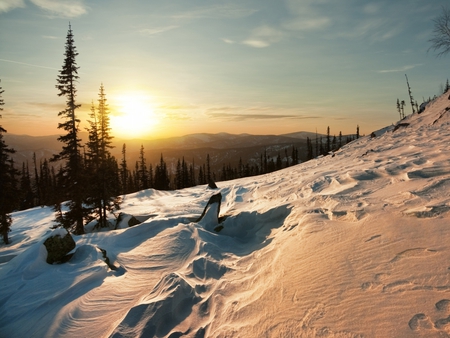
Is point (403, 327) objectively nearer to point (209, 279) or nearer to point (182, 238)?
point (209, 279)

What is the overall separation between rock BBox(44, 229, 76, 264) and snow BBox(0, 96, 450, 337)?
0.20m

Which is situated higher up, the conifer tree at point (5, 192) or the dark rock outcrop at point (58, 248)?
the conifer tree at point (5, 192)

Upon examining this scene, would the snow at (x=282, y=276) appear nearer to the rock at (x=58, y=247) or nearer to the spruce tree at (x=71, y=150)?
the rock at (x=58, y=247)

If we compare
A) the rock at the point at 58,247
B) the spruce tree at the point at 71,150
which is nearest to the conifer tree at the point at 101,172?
the spruce tree at the point at 71,150

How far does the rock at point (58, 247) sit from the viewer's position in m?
6.98

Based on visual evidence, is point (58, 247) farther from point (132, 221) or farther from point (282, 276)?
point (132, 221)

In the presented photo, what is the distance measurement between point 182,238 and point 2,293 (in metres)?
4.39

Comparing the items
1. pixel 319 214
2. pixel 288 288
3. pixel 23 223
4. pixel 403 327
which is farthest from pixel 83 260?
pixel 23 223

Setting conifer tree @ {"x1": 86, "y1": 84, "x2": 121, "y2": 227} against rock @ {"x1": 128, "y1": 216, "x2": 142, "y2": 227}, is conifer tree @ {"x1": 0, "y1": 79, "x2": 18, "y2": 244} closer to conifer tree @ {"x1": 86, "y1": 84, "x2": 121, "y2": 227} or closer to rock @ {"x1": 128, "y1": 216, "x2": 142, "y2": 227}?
conifer tree @ {"x1": 86, "y1": 84, "x2": 121, "y2": 227}

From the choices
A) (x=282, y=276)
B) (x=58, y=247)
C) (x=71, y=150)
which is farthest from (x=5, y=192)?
(x=282, y=276)

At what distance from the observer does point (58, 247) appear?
715 cm

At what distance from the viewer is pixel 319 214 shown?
19.2 ft

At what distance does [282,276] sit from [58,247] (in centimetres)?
646

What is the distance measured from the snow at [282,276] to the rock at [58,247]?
200 millimetres
